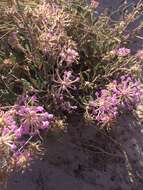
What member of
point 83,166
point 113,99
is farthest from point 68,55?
point 83,166

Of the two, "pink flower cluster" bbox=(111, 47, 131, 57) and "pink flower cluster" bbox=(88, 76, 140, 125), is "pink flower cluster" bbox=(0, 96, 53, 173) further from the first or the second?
"pink flower cluster" bbox=(111, 47, 131, 57)

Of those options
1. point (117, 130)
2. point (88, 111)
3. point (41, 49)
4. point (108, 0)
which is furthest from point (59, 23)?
point (108, 0)

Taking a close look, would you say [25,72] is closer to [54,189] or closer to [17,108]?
[17,108]

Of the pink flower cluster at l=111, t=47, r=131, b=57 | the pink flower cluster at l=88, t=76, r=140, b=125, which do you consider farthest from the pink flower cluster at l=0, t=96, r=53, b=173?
the pink flower cluster at l=111, t=47, r=131, b=57

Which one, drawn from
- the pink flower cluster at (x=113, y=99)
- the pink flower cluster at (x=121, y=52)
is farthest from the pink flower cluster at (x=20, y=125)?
the pink flower cluster at (x=121, y=52)

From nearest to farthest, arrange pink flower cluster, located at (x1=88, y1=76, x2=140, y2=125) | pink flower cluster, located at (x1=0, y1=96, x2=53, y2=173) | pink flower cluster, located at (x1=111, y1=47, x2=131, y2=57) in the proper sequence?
pink flower cluster, located at (x1=0, y1=96, x2=53, y2=173) < pink flower cluster, located at (x1=88, y1=76, x2=140, y2=125) < pink flower cluster, located at (x1=111, y1=47, x2=131, y2=57)
